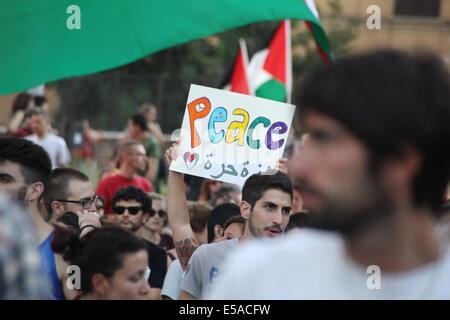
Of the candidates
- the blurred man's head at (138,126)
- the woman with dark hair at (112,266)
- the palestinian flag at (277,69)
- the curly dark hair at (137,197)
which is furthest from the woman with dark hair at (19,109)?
the woman with dark hair at (112,266)

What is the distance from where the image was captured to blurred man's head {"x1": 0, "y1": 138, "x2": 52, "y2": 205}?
14.5 ft

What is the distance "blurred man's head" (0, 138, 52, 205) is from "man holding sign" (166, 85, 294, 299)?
71 cm

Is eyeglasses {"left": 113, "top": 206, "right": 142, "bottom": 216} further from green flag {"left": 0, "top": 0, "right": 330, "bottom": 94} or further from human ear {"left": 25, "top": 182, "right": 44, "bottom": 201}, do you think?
human ear {"left": 25, "top": 182, "right": 44, "bottom": 201}

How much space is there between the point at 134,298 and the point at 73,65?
251 cm

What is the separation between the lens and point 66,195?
4934 mm

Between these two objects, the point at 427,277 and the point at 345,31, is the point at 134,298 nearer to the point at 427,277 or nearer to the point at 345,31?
the point at 427,277

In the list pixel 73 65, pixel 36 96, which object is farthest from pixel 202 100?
pixel 36 96

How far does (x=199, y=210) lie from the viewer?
640cm

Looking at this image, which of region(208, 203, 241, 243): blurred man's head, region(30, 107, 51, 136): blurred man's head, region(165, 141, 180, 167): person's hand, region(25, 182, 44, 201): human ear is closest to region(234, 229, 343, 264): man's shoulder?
region(25, 182, 44, 201): human ear

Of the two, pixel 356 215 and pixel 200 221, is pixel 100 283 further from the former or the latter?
pixel 200 221

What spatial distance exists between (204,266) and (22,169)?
1011mm

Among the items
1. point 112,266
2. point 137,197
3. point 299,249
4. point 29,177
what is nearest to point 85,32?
point 137,197

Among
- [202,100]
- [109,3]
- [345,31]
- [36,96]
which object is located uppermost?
[345,31]

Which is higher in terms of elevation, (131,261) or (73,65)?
(73,65)
